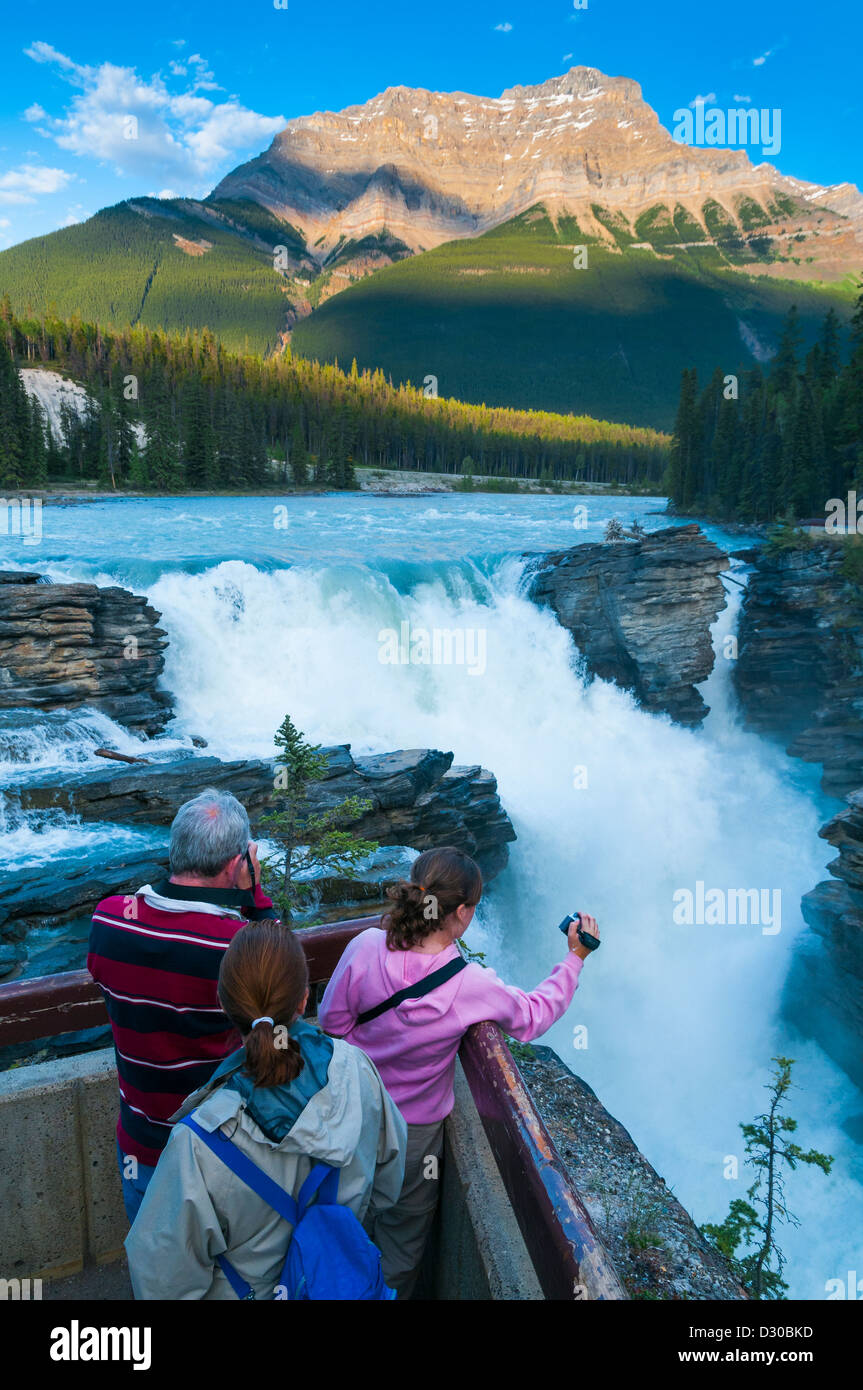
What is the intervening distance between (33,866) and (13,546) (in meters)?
21.5

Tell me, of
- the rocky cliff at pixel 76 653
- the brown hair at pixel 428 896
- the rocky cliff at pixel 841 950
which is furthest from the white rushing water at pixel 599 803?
the brown hair at pixel 428 896

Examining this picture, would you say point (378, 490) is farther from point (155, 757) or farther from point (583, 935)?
point (583, 935)

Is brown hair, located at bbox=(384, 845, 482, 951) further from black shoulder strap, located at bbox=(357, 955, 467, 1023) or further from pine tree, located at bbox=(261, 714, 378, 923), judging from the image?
pine tree, located at bbox=(261, 714, 378, 923)

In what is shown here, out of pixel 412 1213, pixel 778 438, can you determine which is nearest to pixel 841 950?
pixel 412 1213

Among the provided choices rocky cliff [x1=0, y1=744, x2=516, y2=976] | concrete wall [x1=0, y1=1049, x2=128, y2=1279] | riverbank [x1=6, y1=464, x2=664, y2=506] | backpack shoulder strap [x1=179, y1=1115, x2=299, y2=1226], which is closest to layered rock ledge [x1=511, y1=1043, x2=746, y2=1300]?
concrete wall [x1=0, y1=1049, x2=128, y2=1279]

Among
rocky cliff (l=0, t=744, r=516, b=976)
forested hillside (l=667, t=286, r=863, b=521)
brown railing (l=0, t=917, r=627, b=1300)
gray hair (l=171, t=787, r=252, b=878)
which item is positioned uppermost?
forested hillside (l=667, t=286, r=863, b=521)

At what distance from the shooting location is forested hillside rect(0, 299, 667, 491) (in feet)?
197

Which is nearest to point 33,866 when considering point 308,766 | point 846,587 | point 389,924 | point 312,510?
point 308,766

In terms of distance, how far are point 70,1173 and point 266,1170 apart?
1.92 m

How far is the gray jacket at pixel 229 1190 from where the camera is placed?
1948mm

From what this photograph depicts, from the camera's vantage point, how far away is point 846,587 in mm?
28938

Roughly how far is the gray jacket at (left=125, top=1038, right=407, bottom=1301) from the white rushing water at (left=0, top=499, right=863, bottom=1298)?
12.8 metres

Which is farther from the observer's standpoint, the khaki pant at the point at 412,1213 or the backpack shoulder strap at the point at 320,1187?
the khaki pant at the point at 412,1213

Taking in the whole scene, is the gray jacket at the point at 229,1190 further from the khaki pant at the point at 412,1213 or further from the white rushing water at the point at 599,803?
the white rushing water at the point at 599,803
